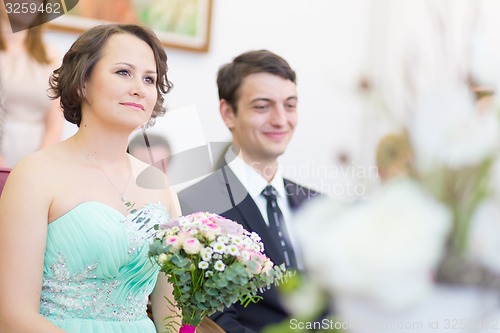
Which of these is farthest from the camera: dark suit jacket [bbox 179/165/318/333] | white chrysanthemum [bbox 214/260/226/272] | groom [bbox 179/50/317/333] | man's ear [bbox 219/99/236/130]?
man's ear [bbox 219/99/236/130]

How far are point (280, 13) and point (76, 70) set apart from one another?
91.0 inches

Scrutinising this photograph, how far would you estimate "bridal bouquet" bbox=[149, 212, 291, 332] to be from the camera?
4.62 ft

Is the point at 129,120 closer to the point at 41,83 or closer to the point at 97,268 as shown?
the point at 97,268

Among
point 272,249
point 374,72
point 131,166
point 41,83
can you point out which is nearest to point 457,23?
point 374,72

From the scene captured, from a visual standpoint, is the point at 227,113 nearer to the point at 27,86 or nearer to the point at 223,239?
the point at 27,86

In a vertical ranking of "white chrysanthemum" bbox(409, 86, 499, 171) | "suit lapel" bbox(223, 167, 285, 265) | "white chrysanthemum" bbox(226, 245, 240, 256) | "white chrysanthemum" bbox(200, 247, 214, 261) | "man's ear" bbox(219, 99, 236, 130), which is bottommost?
"suit lapel" bbox(223, 167, 285, 265)

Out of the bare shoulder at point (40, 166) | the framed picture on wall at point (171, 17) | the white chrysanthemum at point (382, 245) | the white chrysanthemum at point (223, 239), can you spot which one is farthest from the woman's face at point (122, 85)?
Result: the framed picture on wall at point (171, 17)

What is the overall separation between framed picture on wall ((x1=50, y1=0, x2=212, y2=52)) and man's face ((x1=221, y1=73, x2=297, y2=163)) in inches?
44.1

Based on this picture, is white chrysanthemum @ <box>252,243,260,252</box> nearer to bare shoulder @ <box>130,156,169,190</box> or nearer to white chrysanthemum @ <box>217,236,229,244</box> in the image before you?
white chrysanthemum @ <box>217,236,229,244</box>

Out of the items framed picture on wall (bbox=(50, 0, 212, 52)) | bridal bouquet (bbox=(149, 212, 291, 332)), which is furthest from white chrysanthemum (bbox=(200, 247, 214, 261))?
framed picture on wall (bbox=(50, 0, 212, 52))

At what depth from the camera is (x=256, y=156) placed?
2.50 metres

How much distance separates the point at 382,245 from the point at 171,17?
135 inches

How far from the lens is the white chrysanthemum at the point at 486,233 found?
0.29 meters

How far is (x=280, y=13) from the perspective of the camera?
3.86 m
